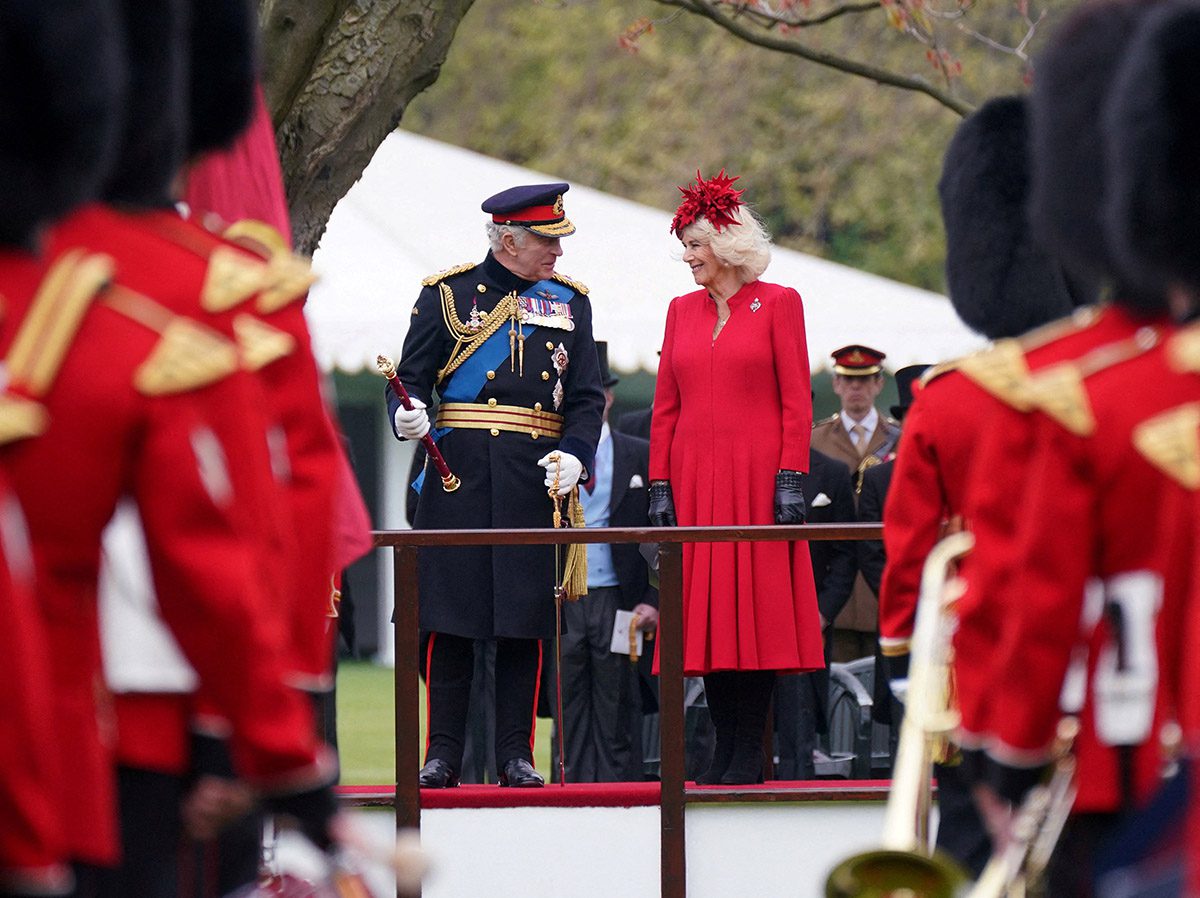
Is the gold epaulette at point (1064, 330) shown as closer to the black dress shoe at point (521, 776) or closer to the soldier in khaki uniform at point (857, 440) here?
the black dress shoe at point (521, 776)

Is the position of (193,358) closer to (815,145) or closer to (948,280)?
(948,280)

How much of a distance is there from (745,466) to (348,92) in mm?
1892

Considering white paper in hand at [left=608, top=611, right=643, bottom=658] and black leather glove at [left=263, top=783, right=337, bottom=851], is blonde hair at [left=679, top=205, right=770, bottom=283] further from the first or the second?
black leather glove at [left=263, top=783, right=337, bottom=851]

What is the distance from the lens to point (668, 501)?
818 centimetres

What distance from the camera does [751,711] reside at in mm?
7977

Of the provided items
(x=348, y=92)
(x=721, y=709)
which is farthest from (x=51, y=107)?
(x=721, y=709)

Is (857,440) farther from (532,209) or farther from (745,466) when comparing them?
(532,209)

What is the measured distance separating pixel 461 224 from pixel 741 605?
29.2 ft

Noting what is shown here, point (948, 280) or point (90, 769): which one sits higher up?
point (948, 280)

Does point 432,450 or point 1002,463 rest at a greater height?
point 1002,463

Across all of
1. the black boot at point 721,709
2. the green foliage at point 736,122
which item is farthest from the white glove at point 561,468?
the green foliage at point 736,122

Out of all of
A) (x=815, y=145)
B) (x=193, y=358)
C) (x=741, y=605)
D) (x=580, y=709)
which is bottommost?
(x=580, y=709)

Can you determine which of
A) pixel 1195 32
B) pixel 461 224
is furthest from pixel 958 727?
pixel 461 224

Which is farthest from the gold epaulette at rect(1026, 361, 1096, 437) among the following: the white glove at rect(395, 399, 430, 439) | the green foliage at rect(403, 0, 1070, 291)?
the green foliage at rect(403, 0, 1070, 291)
